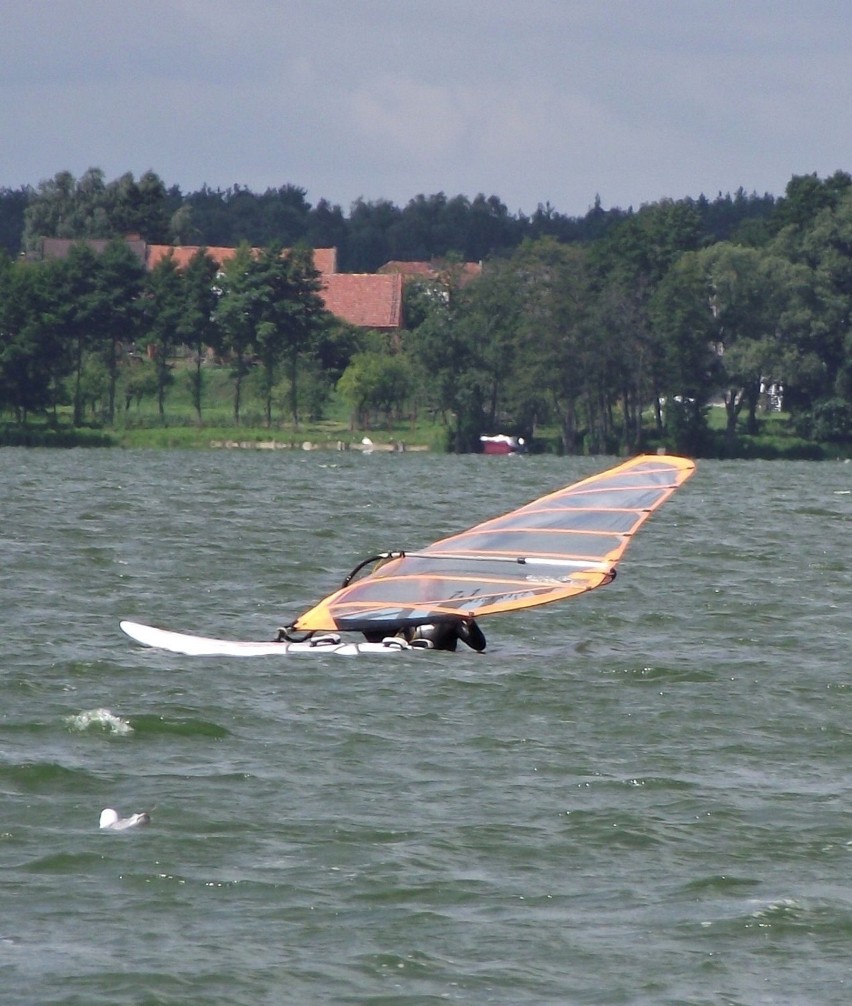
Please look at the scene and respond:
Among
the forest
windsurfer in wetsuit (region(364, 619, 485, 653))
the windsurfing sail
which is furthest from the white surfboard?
the forest

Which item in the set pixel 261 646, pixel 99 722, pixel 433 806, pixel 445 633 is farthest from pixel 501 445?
pixel 433 806

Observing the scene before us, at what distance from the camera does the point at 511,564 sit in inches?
592

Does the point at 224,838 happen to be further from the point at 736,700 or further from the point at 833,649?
the point at 833,649

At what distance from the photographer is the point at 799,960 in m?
7.44

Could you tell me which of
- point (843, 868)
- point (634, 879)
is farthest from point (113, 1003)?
point (843, 868)

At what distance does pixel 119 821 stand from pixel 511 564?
6492 mm

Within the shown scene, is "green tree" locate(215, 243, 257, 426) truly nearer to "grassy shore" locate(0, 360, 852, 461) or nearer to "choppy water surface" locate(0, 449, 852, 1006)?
"grassy shore" locate(0, 360, 852, 461)

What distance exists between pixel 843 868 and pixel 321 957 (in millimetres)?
2633

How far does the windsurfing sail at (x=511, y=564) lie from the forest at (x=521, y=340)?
52.8 meters

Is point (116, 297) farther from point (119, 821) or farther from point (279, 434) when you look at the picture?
point (119, 821)

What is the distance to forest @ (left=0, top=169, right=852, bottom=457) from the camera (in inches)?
2726

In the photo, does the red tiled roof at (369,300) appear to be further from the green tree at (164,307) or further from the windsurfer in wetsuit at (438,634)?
the windsurfer in wetsuit at (438,634)

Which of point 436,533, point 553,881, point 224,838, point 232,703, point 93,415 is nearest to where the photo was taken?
point 553,881

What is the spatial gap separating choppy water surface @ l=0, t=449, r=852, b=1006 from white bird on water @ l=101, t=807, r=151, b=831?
0.07 meters
